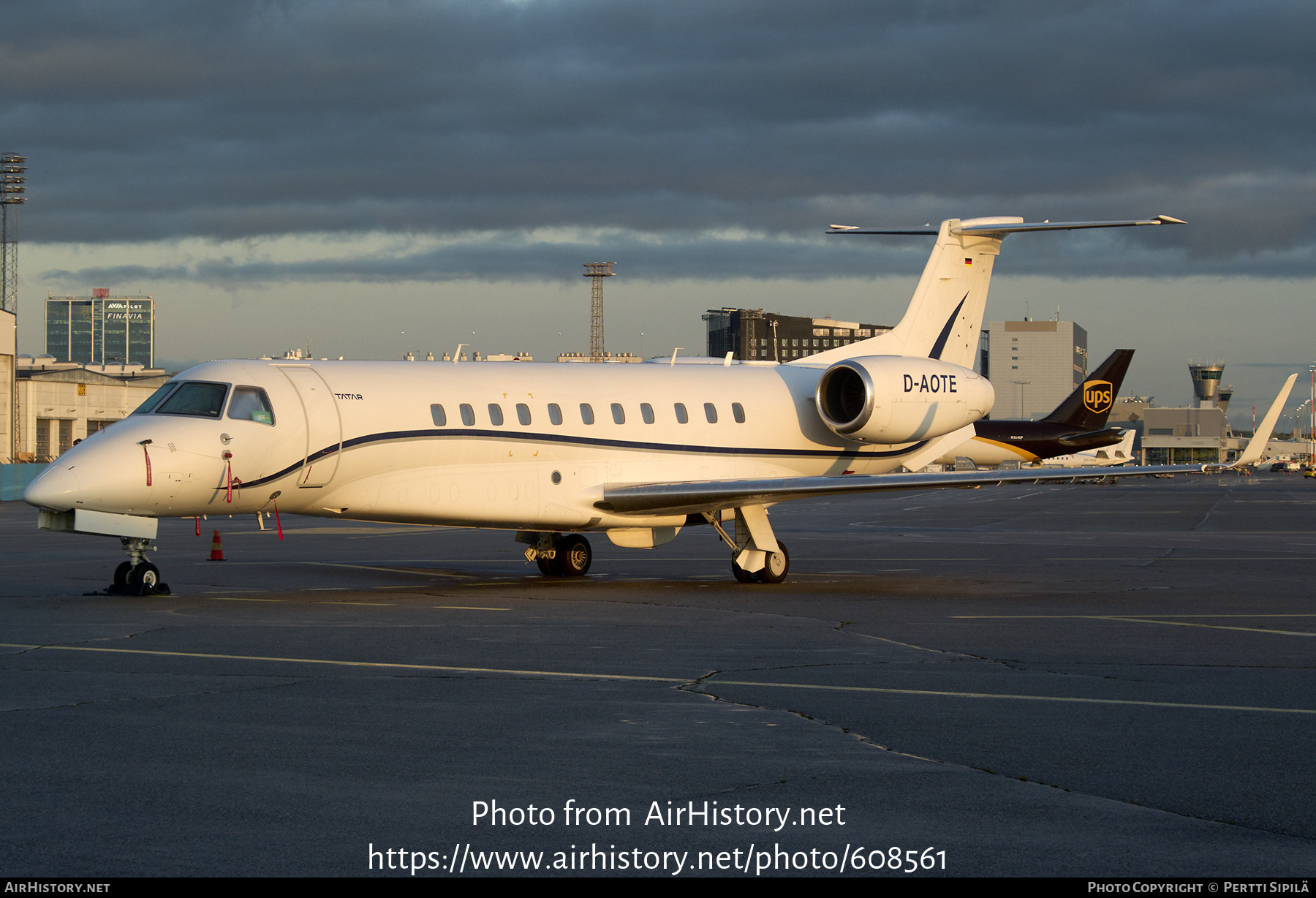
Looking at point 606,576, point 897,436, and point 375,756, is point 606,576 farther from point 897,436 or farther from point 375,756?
point 375,756

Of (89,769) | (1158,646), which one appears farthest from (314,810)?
(1158,646)

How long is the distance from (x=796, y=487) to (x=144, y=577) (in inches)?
346

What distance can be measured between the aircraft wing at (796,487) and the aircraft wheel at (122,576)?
21.1ft

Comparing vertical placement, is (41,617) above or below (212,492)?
below

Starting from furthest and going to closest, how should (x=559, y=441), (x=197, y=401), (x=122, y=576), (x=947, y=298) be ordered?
(x=947, y=298) < (x=559, y=441) < (x=122, y=576) < (x=197, y=401)

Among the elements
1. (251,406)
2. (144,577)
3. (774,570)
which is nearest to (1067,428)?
(774,570)

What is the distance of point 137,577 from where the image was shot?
16859 millimetres

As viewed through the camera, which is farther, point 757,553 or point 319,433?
point 757,553

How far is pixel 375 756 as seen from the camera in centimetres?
766

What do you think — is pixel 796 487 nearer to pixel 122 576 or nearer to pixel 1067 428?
pixel 122 576

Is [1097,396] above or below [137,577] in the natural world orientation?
above

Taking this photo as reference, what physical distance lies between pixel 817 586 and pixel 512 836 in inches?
543

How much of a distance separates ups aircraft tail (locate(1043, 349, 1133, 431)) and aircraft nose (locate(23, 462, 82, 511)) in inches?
1256

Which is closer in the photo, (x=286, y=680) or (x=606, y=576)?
(x=286, y=680)
